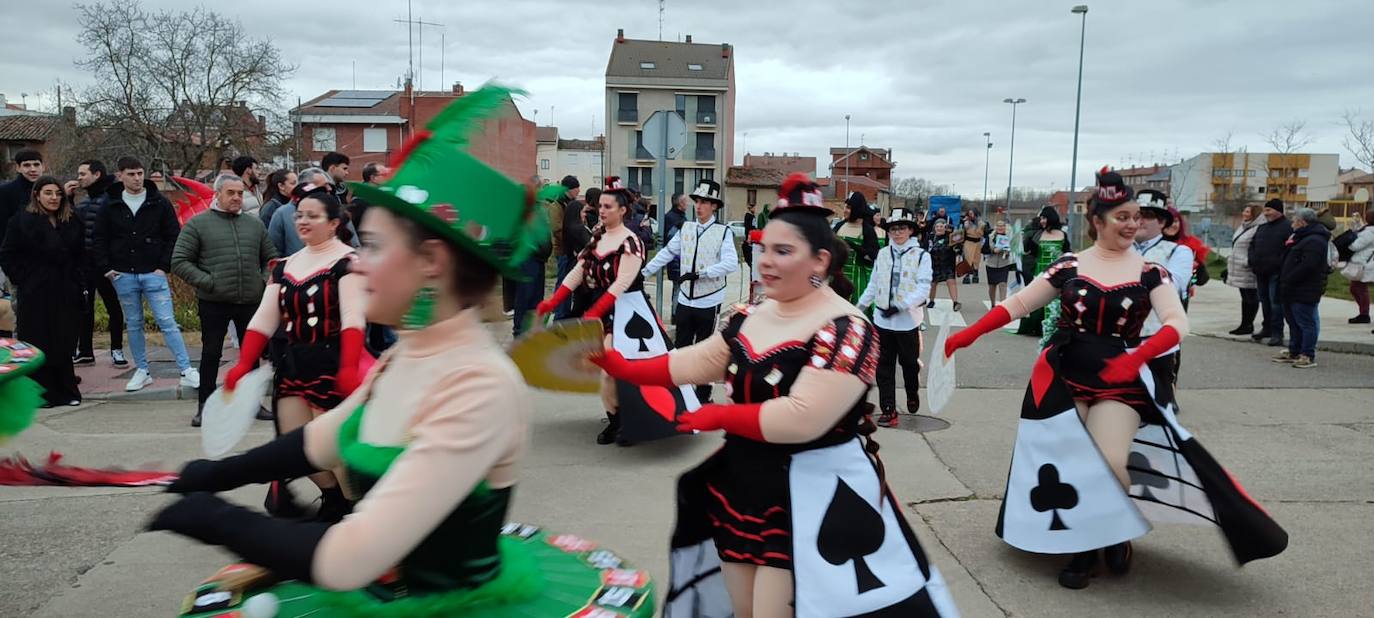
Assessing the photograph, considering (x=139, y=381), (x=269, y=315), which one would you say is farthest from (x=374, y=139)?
(x=269, y=315)

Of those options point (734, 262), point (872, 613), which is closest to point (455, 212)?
point (872, 613)

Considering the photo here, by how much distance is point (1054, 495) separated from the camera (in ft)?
14.6

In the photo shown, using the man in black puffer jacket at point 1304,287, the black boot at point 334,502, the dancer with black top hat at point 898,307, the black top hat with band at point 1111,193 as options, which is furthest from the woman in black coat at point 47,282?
the man in black puffer jacket at point 1304,287

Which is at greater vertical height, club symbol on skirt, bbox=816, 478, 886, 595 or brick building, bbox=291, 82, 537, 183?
brick building, bbox=291, 82, 537, 183

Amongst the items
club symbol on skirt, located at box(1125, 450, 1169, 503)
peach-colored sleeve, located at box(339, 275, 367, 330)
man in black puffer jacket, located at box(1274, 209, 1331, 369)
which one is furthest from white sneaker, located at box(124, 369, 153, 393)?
man in black puffer jacket, located at box(1274, 209, 1331, 369)

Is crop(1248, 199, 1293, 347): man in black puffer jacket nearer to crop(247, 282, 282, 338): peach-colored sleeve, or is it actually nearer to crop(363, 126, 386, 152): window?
crop(247, 282, 282, 338): peach-colored sleeve

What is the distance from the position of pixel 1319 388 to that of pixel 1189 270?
3.09 meters

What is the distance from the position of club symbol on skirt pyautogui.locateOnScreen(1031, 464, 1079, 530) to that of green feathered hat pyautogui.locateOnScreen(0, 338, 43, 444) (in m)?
4.06

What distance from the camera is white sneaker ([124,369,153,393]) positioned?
829cm

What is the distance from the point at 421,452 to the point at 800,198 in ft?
6.11

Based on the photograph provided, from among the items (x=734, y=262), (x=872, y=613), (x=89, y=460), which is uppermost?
(x=734, y=262)

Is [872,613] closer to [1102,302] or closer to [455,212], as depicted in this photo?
[455,212]

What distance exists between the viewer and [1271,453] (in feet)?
22.6

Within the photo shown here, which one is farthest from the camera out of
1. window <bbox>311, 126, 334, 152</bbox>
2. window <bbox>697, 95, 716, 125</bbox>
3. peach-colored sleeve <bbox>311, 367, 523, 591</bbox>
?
window <bbox>697, 95, 716, 125</bbox>
